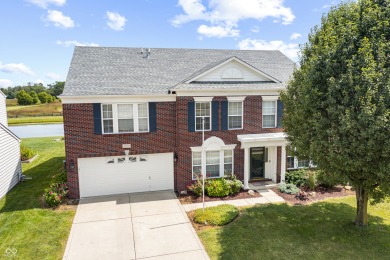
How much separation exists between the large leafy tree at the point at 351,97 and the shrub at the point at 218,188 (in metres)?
5.45

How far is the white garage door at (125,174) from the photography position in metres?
14.4

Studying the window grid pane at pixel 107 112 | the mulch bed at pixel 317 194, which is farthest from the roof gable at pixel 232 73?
the mulch bed at pixel 317 194

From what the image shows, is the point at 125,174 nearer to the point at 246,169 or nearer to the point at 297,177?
the point at 246,169

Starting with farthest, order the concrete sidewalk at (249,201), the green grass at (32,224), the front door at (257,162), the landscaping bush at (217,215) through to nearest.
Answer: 1. the front door at (257,162)
2. the concrete sidewalk at (249,201)
3. the landscaping bush at (217,215)
4. the green grass at (32,224)

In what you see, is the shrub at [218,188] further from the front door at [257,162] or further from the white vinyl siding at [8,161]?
the white vinyl siding at [8,161]

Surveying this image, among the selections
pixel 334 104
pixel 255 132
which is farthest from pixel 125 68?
pixel 334 104

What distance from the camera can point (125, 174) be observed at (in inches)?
584

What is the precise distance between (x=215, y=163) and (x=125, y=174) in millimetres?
5050

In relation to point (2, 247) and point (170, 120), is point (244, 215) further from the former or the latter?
point (2, 247)

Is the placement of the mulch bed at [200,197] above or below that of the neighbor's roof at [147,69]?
below

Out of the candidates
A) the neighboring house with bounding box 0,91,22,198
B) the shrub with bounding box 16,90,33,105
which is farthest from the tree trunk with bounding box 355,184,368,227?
the shrub with bounding box 16,90,33,105

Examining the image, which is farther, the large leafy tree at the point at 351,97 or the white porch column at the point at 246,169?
the white porch column at the point at 246,169

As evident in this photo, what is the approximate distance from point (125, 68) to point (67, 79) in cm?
339

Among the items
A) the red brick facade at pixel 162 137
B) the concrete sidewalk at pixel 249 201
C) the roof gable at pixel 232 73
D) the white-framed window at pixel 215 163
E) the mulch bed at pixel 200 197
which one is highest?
the roof gable at pixel 232 73
